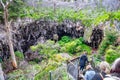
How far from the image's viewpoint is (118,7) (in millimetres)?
25562

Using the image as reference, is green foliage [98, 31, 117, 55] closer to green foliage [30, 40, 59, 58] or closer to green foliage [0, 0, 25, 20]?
green foliage [30, 40, 59, 58]

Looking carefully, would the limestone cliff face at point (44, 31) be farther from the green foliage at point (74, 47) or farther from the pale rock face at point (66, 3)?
the green foliage at point (74, 47)

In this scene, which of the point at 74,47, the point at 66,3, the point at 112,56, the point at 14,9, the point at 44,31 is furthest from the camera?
the point at 66,3

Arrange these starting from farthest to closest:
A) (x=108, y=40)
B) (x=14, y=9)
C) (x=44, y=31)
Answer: (x=44, y=31)
(x=14, y=9)
(x=108, y=40)

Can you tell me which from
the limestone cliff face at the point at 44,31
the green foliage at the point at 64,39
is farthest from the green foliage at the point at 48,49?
the limestone cliff face at the point at 44,31

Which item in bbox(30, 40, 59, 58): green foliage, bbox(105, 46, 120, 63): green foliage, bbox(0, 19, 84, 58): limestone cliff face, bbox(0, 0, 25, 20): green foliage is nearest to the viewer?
bbox(105, 46, 120, 63): green foliage

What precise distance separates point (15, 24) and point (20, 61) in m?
3.66

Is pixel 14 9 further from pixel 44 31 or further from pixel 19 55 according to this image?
pixel 44 31

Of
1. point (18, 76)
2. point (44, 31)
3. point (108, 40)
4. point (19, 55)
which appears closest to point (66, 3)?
point (44, 31)

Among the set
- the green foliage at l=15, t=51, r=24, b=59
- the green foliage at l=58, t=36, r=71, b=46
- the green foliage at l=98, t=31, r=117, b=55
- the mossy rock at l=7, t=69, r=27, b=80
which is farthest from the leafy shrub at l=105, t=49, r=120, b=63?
the green foliage at l=15, t=51, r=24, b=59

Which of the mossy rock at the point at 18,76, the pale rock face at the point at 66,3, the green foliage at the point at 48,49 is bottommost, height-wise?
the mossy rock at the point at 18,76

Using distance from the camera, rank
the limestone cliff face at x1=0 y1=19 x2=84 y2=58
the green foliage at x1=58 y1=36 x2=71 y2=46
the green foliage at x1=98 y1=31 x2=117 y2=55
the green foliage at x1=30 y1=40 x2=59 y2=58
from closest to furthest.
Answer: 1. the green foliage at x1=98 y1=31 x2=117 y2=55
2. the green foliage at x1=30 y1=40 x2=59 y2=58
3. the green foliage at x1=58 y1=36 x2=71 y2=46
4. the limestone cliff face at x1=0 y1=19 x2=84 y2=58

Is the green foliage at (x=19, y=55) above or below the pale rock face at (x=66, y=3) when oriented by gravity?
below

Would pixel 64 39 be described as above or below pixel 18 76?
above
